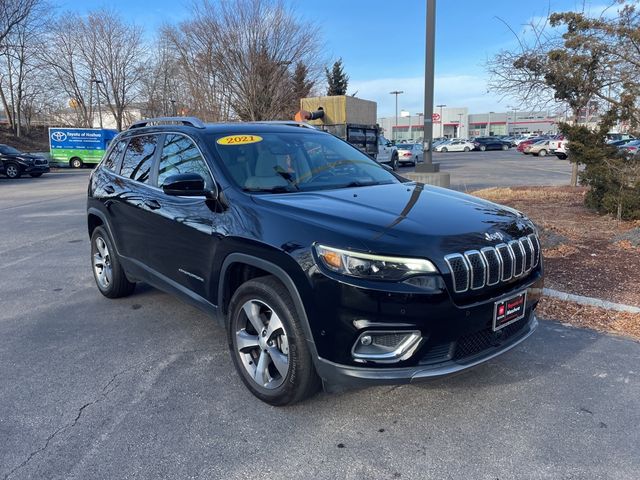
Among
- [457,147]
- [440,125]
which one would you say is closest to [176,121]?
[457,147]

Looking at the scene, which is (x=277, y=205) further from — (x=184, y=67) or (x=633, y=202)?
(x=184, y=67)

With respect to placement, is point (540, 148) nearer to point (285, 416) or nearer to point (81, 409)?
point (285, 416)

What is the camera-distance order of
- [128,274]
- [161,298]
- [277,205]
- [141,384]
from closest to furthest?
1. [277,205]
2. [141,384]
3. [128,274]
4. [161,298]

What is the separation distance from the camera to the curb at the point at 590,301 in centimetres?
472

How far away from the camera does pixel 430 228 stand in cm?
280

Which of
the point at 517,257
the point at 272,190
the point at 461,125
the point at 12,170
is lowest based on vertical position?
the point at 517,257

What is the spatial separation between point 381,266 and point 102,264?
154 inches

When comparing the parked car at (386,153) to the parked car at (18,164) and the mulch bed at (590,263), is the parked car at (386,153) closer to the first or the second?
the mulch bed at (590,263)

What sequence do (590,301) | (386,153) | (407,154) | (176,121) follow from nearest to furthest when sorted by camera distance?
(176,121) → (590,301) → (386,153) → (407,154)

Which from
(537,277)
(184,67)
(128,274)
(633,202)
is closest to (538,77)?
(633,202)

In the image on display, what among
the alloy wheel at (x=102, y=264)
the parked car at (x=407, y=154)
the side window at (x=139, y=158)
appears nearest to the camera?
the side window at (x=139, y=158)

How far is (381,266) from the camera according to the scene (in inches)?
102

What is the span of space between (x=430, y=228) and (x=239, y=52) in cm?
2540

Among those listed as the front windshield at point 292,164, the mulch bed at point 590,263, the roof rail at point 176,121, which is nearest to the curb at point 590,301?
the mulch bed at point 590,263
